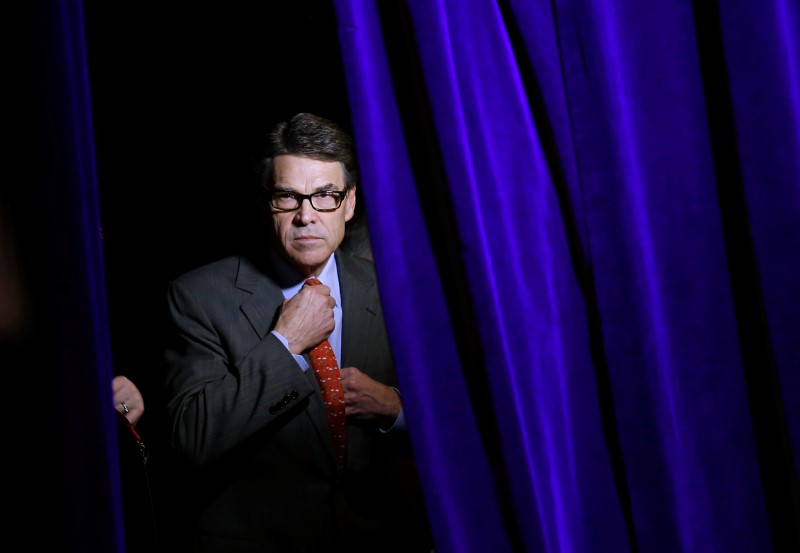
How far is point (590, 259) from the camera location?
1.04 meters

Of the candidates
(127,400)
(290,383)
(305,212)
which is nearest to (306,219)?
(305,212)

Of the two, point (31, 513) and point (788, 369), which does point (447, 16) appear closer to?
point (788, 369)

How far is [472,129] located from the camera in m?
1.00

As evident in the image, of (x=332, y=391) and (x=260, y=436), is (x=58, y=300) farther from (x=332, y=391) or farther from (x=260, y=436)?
(x=332, y=391)

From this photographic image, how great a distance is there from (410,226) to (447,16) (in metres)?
0.32

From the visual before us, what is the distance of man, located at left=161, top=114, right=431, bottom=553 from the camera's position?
4.49 ft

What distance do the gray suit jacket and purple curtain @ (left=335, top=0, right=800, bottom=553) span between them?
0.52 meters

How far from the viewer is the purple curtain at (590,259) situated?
94 cm

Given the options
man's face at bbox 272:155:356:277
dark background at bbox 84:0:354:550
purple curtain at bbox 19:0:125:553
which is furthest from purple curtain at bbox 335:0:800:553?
dark background at bbox 84:0:354:550

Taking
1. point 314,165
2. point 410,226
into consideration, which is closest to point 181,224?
point 314,165

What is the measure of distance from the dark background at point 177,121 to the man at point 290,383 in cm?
65

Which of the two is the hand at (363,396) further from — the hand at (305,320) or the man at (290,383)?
the hand at (305,320)

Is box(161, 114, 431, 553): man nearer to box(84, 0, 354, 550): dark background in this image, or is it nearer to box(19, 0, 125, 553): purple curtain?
box(19, 0, 125, 553): purple curtain

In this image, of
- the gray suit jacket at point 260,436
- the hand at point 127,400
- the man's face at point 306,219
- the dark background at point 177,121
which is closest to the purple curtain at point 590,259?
the gray suit jacket at point 260,436
